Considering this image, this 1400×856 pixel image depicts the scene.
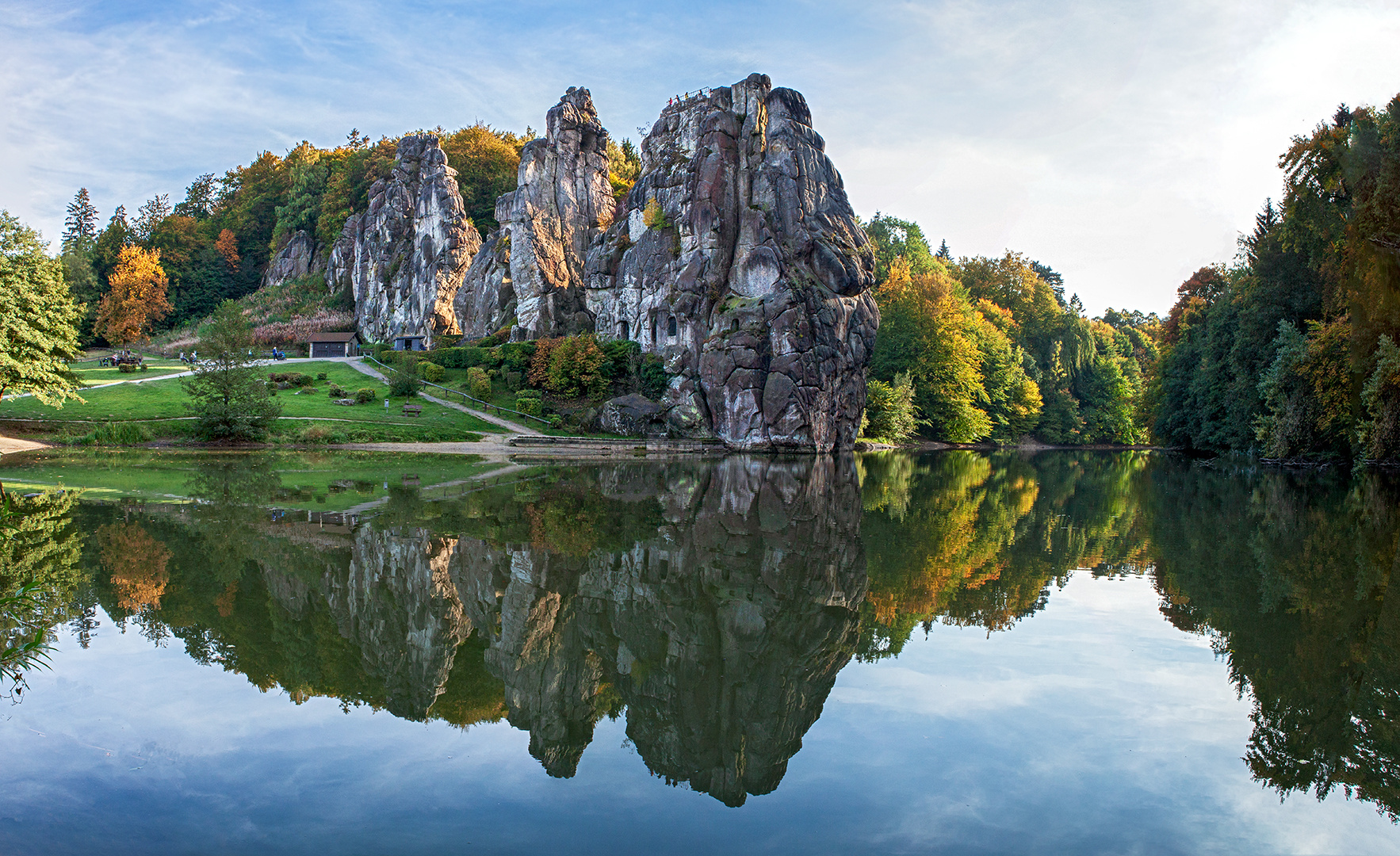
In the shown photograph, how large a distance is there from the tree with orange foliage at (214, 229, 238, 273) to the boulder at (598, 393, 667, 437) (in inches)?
2685

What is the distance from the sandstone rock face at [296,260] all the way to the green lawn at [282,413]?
4077cm

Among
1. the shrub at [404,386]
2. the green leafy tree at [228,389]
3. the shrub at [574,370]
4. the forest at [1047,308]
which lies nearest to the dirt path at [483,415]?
the shrub at [404,386]

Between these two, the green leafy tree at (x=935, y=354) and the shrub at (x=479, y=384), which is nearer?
the shrub at (x=479, y=384)

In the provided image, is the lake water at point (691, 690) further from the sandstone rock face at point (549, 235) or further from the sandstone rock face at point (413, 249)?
the sandstone rock face at point (413, 249)

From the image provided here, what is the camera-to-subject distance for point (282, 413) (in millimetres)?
41938

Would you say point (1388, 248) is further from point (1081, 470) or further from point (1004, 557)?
point (1004, 557)

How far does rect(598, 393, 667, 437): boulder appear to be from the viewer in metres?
46.5

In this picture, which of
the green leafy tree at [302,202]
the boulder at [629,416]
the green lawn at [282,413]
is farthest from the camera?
the green leafy tree at [302,202]

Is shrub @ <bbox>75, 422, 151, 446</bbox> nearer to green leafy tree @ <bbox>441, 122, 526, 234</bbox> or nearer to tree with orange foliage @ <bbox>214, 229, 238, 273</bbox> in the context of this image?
green leafy tree @ <bbox>441, 122, 526, 234</bbox>

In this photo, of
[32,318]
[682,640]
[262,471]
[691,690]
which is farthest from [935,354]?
[691,690]

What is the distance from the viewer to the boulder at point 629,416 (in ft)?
152

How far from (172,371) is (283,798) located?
61279 millimetres

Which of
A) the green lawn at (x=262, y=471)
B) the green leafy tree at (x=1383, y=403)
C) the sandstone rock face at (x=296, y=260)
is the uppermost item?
the sandstone rock face at (x=296, y=260)

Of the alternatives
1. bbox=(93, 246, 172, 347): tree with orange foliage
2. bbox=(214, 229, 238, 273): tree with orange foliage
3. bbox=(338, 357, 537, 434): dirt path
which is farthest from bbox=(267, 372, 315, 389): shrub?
bbox=(214, 229, 238, 273): tree with orange foliage
